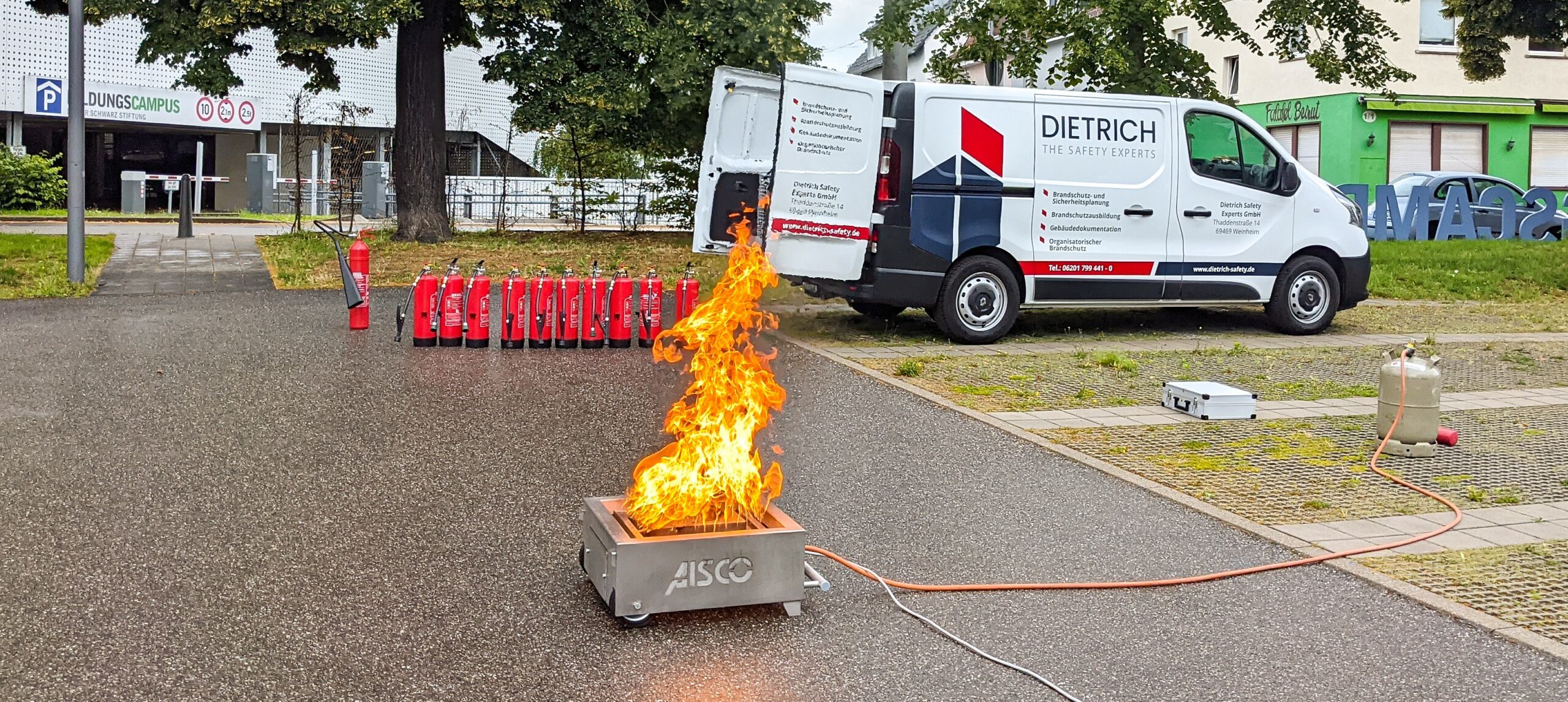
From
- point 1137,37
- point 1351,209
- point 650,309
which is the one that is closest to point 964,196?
point 650,309

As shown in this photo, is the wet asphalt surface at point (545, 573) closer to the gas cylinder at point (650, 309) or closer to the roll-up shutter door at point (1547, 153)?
the gas cylinder at point (650, 309)

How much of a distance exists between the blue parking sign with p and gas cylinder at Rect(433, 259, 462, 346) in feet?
114

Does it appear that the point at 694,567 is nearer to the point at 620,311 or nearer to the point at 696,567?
the point at 696,567

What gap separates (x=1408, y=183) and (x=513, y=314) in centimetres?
2366

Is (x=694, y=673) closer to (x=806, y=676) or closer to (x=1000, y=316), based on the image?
(x=806, y=676)

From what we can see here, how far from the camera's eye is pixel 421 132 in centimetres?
2367

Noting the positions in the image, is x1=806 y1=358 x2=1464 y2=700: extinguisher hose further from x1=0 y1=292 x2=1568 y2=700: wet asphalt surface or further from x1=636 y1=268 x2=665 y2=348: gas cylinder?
x1=636 y1=268 x2=665 y2=348: gas cylinder

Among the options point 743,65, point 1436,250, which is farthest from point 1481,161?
point 743,65

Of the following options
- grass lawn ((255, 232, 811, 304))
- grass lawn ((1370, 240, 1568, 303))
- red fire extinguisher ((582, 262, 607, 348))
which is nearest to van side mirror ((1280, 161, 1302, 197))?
grass lawn ((1370, 240, 1568, 303))

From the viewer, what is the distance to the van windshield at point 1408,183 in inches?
1155

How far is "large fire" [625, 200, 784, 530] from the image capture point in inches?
206

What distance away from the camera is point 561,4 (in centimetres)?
2325

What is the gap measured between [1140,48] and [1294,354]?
12291mm

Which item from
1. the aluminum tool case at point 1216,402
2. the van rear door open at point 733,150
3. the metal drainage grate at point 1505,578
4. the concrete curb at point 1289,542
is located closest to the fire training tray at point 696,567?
the concrete curb at point 1289,542
